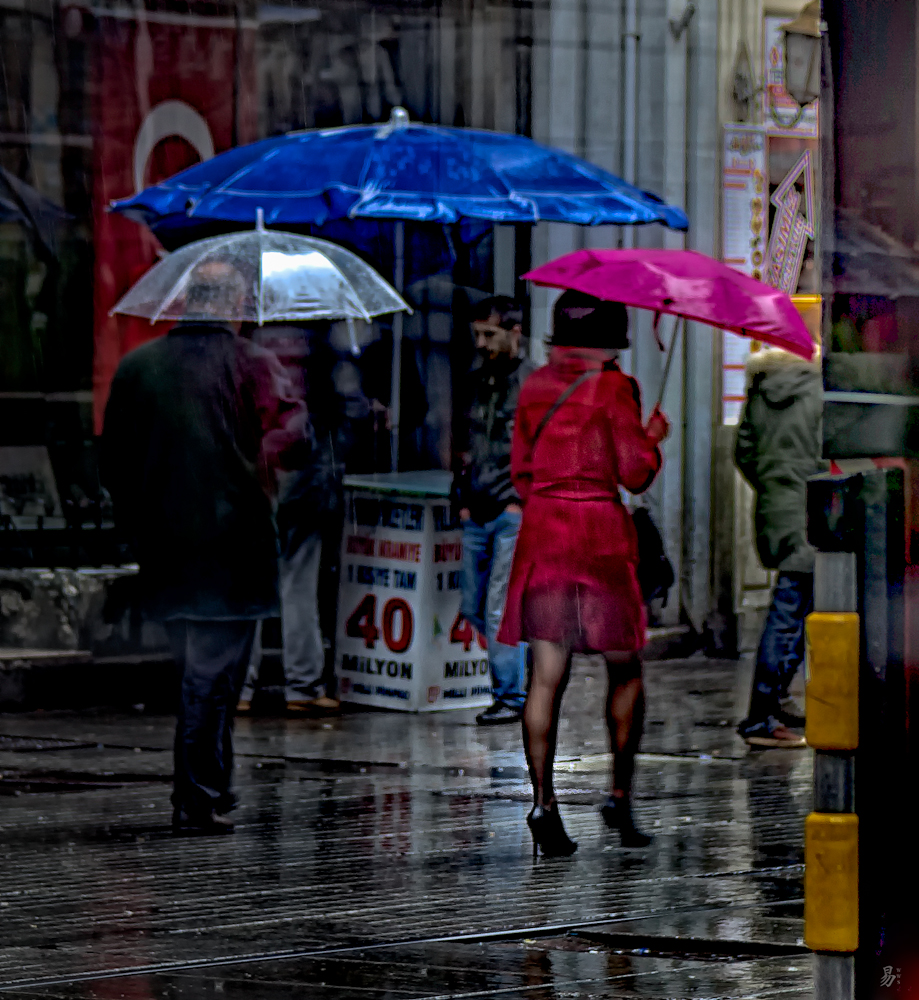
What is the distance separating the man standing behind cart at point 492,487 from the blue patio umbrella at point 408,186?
0.48 metres

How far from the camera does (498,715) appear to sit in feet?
32.6

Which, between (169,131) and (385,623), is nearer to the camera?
(385,623)

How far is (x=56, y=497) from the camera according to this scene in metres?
10.9

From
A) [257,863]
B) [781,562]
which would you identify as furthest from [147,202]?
[257,863]

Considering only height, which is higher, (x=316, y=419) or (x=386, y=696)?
(x=316, y=419)

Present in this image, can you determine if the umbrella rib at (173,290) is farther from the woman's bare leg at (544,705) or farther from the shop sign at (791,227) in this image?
the shop sign at (791,227)

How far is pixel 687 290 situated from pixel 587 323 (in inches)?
13.9

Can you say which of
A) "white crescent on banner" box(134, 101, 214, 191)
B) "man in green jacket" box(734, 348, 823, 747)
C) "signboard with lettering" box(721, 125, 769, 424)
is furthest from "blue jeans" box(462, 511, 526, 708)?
"signboard with lettering" box(721, 125, 769, 424)

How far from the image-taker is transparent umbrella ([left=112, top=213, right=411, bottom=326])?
24.8ft

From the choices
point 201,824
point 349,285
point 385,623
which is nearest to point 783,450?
point 349,285

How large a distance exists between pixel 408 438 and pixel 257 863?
5457 millimetres

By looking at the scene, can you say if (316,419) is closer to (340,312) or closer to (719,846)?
(340,312)

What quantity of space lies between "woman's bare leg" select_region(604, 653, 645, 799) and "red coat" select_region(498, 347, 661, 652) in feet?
0.35

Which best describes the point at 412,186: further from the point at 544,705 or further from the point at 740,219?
the point at 740,219
